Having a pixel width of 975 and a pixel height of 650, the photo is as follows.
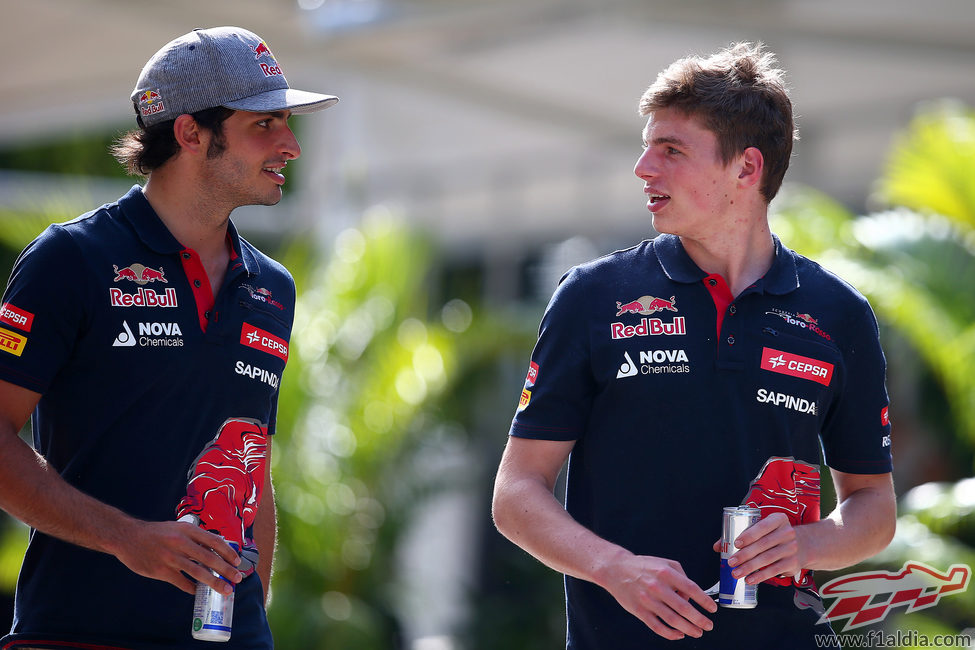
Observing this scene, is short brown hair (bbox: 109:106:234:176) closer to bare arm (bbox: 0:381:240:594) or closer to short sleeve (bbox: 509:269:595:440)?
bare arm (bbox: 0:381:240:594)

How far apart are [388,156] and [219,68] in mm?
8431

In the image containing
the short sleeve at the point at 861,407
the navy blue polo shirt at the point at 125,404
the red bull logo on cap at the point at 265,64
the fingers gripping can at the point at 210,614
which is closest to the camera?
the fingers gripping can at the point at 210,614

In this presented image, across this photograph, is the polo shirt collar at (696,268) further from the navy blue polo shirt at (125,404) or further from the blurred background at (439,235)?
the blurred background at (439,235)

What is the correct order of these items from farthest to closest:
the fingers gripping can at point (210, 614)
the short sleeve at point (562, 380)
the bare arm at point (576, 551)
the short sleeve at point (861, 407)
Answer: the short sleeve at point (861, 407), the short sleeve at point (562, 380), the fingers gripping can at point (210, 614), the bare arm at point (576, 551)

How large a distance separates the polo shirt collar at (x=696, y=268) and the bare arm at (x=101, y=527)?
1.23m

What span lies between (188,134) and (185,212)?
0.63ft

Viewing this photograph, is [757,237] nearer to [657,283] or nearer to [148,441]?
[657,283]

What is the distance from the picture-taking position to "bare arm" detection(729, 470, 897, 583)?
2434 mm

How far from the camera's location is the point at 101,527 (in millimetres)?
2488

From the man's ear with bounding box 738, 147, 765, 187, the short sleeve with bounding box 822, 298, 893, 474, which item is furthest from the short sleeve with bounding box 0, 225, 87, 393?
the short sleeve with bounding box 822, 298, 893, 474

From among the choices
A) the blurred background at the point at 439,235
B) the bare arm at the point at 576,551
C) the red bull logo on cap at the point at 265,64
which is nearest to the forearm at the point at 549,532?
the bare arm at the point at 576,551

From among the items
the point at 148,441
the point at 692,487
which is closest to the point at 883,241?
the point at 692,487

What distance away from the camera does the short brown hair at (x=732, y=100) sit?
9.07ft

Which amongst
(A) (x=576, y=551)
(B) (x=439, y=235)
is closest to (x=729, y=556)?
(A) (x=576, y=551)
